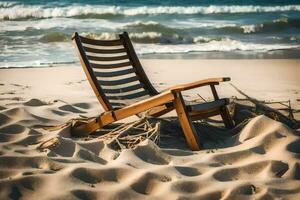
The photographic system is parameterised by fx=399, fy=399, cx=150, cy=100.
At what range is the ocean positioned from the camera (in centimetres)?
1093

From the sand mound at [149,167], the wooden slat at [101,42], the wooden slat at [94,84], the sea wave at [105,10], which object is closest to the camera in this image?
the sand mound at [149,167]

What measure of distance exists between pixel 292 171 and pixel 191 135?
99cm

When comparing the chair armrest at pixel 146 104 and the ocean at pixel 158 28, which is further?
the ocean at pixel 158 28

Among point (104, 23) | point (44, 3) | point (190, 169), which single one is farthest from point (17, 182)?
point (44, 3)

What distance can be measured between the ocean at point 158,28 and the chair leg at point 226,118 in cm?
567

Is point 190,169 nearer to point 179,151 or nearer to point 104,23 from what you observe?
point 179,151

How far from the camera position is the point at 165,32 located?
15.0 meters

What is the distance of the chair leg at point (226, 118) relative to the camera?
14.2 feet

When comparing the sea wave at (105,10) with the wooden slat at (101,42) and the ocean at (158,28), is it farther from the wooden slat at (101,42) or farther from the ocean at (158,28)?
the wooden slat at (101,42)

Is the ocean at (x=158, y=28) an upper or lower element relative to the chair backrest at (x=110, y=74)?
lower

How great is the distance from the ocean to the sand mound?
18.5 feet

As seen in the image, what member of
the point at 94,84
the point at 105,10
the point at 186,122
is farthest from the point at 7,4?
the point at 186,122

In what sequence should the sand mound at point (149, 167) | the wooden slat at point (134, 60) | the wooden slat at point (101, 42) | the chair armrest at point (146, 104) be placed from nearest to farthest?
the sand mound at point (149, 167) → the chair armrest at point (146, 104) → the wooden slat at point (101, 42) → the wooden slat at point (134, 60)

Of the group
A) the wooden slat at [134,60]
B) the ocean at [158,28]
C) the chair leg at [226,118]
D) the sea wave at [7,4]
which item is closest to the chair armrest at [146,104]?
the chair leg at [226,118]
